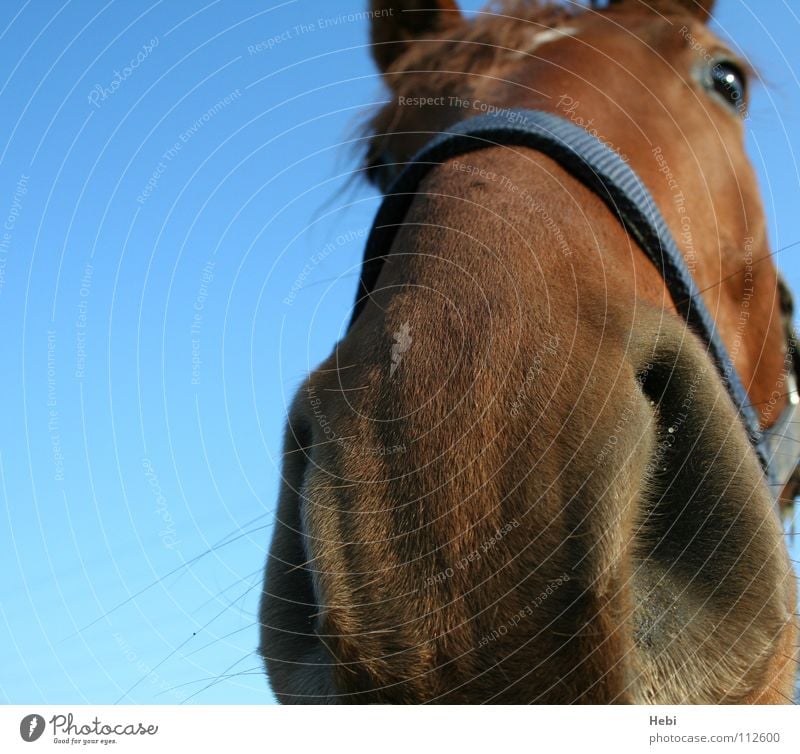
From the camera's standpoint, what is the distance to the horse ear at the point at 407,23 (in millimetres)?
1280

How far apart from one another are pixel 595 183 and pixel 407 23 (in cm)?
56

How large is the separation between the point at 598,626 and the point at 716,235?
0.63 m

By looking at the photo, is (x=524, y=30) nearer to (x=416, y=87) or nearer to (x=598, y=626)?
(x=416, y=87)

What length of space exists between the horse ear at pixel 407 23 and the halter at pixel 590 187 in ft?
1.31

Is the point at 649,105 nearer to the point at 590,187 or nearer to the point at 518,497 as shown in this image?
the point at 590,187

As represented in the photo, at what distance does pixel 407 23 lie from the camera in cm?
129

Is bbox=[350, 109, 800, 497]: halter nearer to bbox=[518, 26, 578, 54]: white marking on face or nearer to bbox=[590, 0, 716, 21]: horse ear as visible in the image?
bbox=[518, 26, 578, 54]: white marking on face

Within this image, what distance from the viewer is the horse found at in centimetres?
60

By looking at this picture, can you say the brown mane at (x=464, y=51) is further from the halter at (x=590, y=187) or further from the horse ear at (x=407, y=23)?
the halter at (x=590, y=187)

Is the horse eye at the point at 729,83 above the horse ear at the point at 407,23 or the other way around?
the other way around
